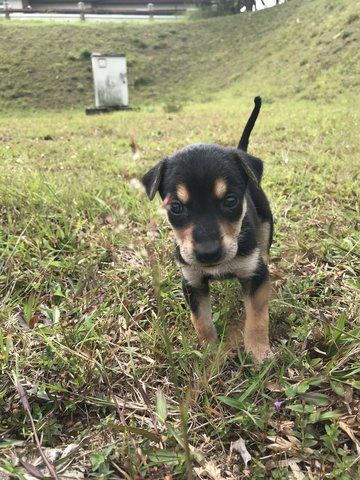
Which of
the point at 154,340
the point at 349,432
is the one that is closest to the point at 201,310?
the point at 154,340

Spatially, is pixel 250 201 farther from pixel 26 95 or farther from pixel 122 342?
pixel 26 95

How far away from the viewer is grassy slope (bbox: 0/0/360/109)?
1741cm

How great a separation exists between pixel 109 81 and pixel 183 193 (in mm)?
16765

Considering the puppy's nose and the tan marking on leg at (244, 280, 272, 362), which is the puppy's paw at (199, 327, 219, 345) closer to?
the tan marking on leg at (244, 280, 272, 362)

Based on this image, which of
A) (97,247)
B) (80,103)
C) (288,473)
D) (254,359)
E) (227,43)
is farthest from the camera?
(227,43)

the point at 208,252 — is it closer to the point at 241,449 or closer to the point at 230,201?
the point at 230,201

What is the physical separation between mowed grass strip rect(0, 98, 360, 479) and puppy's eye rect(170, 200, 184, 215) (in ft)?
0.82

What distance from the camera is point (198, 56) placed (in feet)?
84.9

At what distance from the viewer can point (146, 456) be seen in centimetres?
175

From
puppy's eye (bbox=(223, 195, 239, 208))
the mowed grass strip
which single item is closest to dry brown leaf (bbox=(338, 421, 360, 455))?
the mowed grass strip

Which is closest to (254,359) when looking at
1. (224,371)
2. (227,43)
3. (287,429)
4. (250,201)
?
(224,371)

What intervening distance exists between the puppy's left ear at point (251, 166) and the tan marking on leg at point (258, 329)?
0.68 metres

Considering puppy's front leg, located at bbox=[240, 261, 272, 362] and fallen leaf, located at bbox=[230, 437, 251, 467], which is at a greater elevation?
puppy's front leg, located at bbox=[240, 261, 272, 362]

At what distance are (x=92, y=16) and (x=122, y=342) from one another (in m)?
36.6
